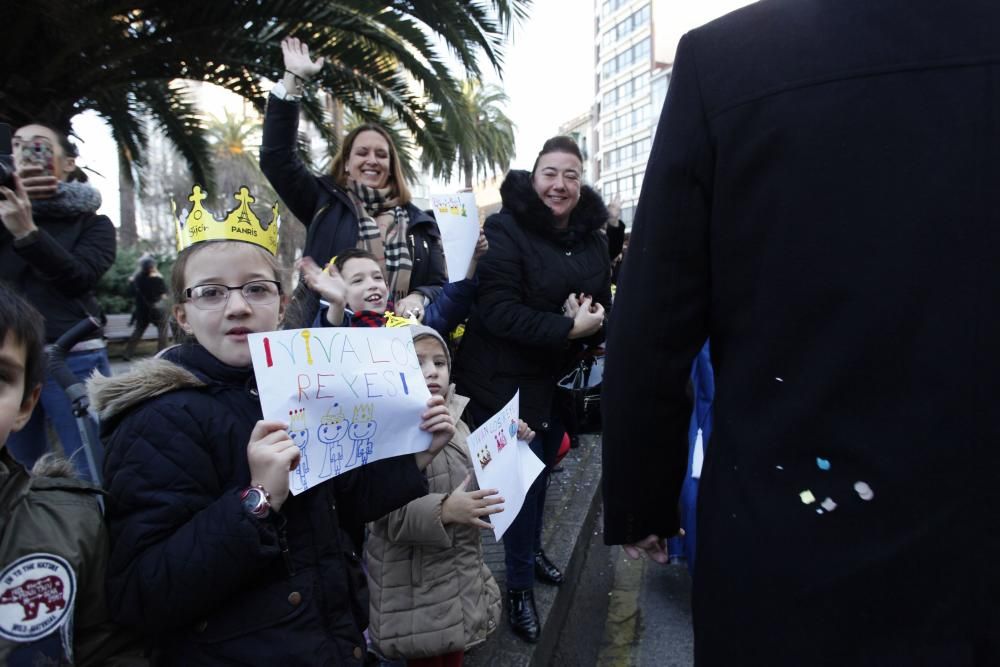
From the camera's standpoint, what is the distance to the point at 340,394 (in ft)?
5.01

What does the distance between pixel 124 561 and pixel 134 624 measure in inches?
4.7

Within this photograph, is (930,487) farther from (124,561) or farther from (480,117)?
(480,117)

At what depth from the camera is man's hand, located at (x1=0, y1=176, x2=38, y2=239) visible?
94.7 inches

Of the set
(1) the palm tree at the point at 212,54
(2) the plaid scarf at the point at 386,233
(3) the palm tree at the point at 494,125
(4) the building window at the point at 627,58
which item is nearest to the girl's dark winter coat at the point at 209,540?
(2) the plaid scarf at the point at 386,233

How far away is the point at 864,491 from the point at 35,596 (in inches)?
52.7

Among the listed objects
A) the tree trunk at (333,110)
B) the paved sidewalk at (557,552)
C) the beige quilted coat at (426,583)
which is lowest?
the paved sidewalk at (557,552)

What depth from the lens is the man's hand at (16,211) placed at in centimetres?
240

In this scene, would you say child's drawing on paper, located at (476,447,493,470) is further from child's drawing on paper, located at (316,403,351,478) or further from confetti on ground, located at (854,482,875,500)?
confetti on ground, located at (854,482,875,500)

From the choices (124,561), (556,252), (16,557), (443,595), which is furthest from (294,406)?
(556,252)

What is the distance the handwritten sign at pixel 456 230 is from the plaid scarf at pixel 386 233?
0.27 metres

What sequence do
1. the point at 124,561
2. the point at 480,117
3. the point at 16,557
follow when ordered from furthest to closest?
the point at 480,117 < the point at 124,561 < the point at 16,557

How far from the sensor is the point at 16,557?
3.67 feet

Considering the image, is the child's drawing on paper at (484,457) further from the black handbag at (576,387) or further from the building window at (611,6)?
the building window at (611,6)

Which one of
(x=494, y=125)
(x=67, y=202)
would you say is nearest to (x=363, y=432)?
(x=67, y=202)
